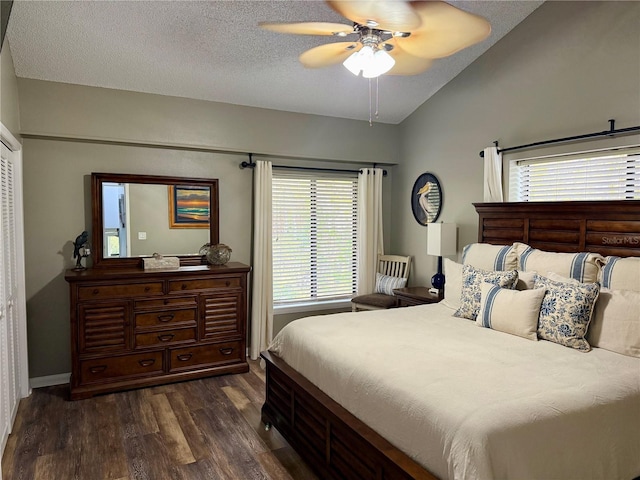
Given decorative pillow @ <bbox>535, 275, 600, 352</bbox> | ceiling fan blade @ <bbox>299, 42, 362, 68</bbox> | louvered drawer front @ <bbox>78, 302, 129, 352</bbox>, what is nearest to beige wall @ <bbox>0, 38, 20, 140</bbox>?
louvered drawer front @ <bbox>78, 302, 129, 352</bbox>

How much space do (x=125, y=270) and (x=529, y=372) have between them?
10.6ft

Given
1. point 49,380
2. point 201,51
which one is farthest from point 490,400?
point 49,380

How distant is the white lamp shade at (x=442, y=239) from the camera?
415cm

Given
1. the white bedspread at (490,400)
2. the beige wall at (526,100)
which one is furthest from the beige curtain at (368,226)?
the white bedspread at (490,400)

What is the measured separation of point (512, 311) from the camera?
271 cm

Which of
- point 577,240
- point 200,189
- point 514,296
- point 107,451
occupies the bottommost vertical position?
point 107,451

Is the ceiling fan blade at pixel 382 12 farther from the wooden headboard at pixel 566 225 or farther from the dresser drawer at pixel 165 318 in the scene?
the dresser drawer at pixel 165 318

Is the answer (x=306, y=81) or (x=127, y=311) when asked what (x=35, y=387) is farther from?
(x=306, y=81)

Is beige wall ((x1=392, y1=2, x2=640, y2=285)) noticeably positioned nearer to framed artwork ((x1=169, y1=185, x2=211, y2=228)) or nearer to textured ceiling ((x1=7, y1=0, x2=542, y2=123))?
textured ceiling ((x1=7, y1=0, x2=542, y2=123))

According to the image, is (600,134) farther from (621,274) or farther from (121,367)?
(121,367)

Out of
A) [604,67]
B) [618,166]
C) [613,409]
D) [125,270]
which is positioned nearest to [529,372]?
[613,409]

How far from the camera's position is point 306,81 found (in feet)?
13.3

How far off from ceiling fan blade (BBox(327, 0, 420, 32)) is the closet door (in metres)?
2.35

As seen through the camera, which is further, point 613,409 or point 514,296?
point 514,296
